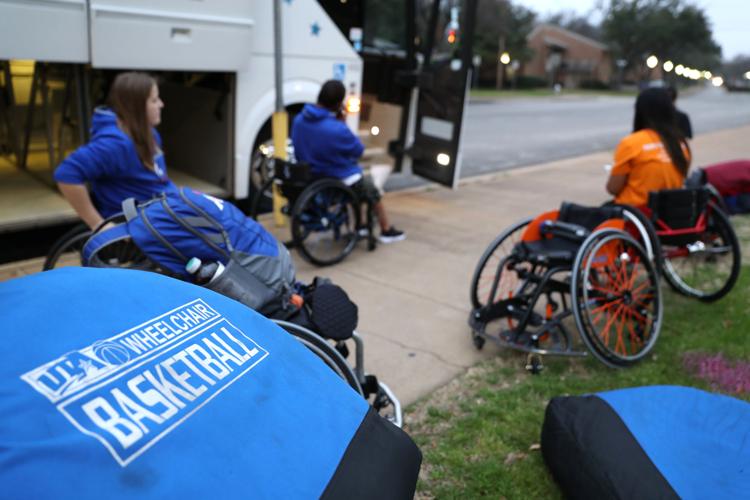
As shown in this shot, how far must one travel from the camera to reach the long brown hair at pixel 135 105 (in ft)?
11.4

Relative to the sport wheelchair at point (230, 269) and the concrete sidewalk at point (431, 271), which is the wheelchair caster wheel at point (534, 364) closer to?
the concrete sidewalk at point (431, 271)

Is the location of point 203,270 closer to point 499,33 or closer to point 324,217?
point 324,217

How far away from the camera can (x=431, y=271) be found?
5.37m

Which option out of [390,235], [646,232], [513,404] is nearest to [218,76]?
[390,235]

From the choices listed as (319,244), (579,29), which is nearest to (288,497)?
(319,244)

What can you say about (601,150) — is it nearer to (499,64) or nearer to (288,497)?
(288,497)

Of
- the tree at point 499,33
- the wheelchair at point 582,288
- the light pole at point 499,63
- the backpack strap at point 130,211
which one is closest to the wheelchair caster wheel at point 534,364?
the wheelchair at point 582,288

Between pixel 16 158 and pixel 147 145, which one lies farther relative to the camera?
pixel 16 158

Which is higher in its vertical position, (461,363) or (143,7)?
(143,7)

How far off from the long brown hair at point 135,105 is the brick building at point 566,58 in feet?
212

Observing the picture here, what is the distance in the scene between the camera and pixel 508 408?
10.7 feet

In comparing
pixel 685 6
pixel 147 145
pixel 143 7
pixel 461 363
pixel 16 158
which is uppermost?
pixel 685 6

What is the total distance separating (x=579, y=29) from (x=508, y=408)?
114 meters

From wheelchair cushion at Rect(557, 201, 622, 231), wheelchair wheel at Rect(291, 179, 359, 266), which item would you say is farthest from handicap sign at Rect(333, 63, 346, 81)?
wheelchair cushion at Rect(557, 201, 622, 231)
